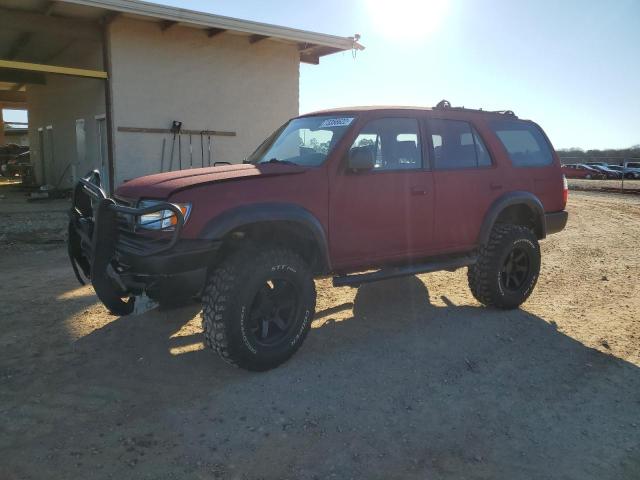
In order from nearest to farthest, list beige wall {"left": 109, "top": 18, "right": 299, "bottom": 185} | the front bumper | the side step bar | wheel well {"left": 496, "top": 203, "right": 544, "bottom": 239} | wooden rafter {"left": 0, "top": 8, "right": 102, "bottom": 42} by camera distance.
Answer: the front bumper, the side step bar, wheel well {"left": 496, "top": 203, "right": 544, "bottom": 239}, wooden rafter {"left": 0, "top": 8, "right": 102, "bottom": 42}, beige wall {"left": 109, "top": 18, "right": 299, "bottom": 185}

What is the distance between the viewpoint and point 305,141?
15.0 feet

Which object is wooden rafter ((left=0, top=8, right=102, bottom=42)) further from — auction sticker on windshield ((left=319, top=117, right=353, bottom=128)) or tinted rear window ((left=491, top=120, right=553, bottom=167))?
tinted rear window ((left=491, top=120, right=553, bottom=167))

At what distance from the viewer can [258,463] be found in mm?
2746

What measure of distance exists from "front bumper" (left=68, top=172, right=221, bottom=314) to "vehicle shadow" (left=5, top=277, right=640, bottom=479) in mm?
699

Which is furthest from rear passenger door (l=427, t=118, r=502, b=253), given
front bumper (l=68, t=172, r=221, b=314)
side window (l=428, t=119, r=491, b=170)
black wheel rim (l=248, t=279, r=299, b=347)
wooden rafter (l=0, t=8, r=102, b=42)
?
wooden rafter (l=0, t=8, r=102, b=42)

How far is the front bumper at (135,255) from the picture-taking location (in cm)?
339

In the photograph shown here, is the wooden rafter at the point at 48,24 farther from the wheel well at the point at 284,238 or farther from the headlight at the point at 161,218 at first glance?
the wheel well at the point at 284,238

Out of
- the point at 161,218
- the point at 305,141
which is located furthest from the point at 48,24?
the point at 161,218

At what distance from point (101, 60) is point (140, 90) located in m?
1.47

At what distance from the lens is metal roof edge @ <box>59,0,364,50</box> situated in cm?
1098

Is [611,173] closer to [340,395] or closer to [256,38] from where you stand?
[256,38]

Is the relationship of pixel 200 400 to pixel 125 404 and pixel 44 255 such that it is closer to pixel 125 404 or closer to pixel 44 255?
pixel 125 404

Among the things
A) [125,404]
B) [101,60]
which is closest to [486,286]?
[125,404]

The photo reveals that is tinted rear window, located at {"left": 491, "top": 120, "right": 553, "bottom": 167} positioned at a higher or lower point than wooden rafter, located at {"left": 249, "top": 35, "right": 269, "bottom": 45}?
lower
